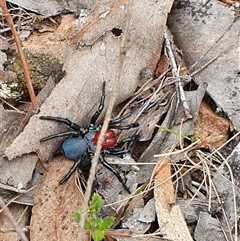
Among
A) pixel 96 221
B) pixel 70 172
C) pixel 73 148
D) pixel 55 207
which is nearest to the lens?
pixel 96 221

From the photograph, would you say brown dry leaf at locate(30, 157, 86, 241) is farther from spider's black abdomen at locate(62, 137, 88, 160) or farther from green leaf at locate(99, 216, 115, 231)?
green leaf at locate(99, 216, 115, 231)

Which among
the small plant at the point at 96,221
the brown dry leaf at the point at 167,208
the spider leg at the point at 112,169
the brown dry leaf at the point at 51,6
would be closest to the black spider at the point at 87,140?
the spider leg at the point at 112,169

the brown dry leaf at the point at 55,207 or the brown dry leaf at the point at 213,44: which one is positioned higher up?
the brown dry leaf at the point at 213,44

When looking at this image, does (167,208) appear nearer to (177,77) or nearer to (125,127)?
(125,127)

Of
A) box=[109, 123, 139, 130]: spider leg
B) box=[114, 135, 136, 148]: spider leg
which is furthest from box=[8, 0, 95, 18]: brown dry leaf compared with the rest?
box=[114, 135, 136, 148]: spider leg

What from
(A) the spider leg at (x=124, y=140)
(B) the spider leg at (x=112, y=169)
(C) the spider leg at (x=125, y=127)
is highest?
(C) the spider leg at (x=125, y=127)

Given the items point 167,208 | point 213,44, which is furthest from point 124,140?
point 213,44

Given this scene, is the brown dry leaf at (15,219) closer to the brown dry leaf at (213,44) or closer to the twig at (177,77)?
the twig at (177,77)
